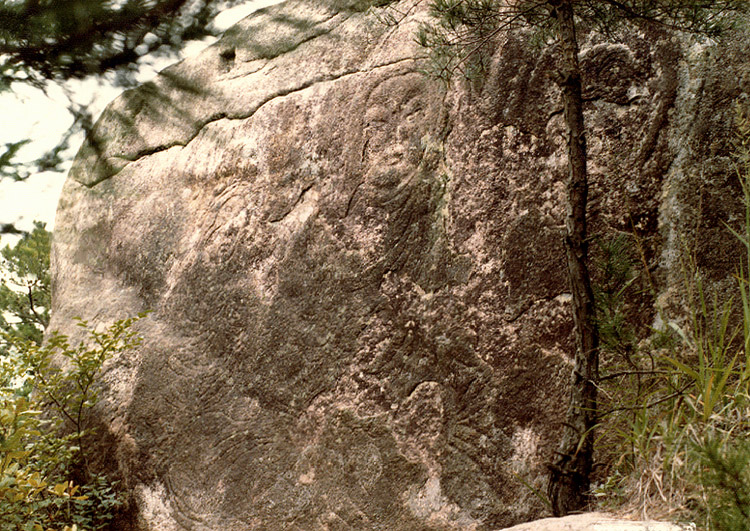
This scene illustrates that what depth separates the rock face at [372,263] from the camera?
8.79ft

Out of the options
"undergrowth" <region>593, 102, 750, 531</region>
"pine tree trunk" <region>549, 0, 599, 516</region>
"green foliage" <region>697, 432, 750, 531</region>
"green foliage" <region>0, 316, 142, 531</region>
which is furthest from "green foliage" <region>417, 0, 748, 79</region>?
"green foliage" <region>0, 316, 142, 531</region>

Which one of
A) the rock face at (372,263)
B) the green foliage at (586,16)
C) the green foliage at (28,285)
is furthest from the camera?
the green foliage at (28,285)

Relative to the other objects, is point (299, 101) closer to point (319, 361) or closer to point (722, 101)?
point (319, 361)

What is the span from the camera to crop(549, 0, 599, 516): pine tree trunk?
2213 mm

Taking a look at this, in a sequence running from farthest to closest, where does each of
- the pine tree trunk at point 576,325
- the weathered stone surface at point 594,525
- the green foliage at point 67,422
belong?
the green foliage at point 67,422
the pine tree trunk at point 576,325
the weathered stone surface at point 594,525

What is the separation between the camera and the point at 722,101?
2605 mm

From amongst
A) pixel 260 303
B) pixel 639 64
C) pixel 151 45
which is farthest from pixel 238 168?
pixel 639 64

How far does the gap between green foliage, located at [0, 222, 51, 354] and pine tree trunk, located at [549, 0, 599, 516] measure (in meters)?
4.85

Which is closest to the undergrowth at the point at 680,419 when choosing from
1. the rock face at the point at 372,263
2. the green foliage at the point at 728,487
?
the green foliage at the point at 728,487

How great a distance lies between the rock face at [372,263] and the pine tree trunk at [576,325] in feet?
1.24

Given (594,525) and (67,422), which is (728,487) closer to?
(594,525)

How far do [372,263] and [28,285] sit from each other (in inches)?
162

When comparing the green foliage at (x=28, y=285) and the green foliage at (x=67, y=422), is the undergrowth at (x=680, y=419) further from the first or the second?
the green foliage at (x=28, y=285)

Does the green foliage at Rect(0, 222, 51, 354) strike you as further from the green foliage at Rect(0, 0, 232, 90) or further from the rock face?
the green foliage at Rect(0, 0, 232, 90)
